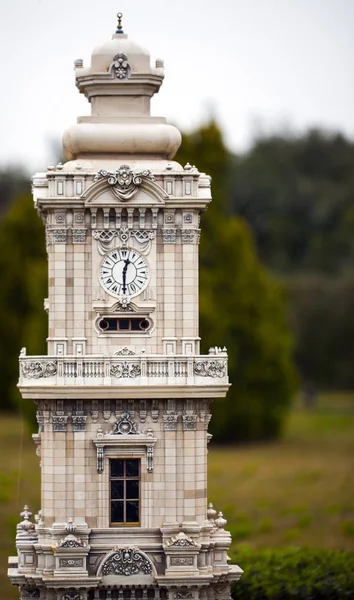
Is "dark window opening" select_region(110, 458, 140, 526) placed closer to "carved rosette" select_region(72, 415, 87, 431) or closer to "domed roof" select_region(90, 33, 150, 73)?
"carved rosette" select_region(72, 415, 87, 431)

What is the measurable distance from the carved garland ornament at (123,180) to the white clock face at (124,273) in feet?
4.43

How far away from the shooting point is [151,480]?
146ft

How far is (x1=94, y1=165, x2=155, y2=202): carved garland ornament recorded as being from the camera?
1750 inches

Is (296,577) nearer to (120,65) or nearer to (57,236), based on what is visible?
(57,236)

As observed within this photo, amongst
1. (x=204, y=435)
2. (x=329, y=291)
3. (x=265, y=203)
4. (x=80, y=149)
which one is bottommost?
(x=204, y=435)

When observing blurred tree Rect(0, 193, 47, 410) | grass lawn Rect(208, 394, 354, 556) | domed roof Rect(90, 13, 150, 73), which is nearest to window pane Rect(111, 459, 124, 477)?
domed roof Rect(90, 13, 150, 73)

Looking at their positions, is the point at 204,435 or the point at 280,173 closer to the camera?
the point at 204,435

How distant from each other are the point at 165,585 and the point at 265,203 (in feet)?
325

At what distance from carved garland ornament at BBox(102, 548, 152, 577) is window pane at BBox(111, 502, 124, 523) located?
791 mm

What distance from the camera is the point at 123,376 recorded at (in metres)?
44.2

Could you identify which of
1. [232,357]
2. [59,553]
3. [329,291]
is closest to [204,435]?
[59,553]

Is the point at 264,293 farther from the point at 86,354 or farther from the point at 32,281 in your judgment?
the point at 86,354

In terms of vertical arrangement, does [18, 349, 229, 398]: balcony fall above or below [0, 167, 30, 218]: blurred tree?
below

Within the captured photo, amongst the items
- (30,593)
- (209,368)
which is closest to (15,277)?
(30,593)
